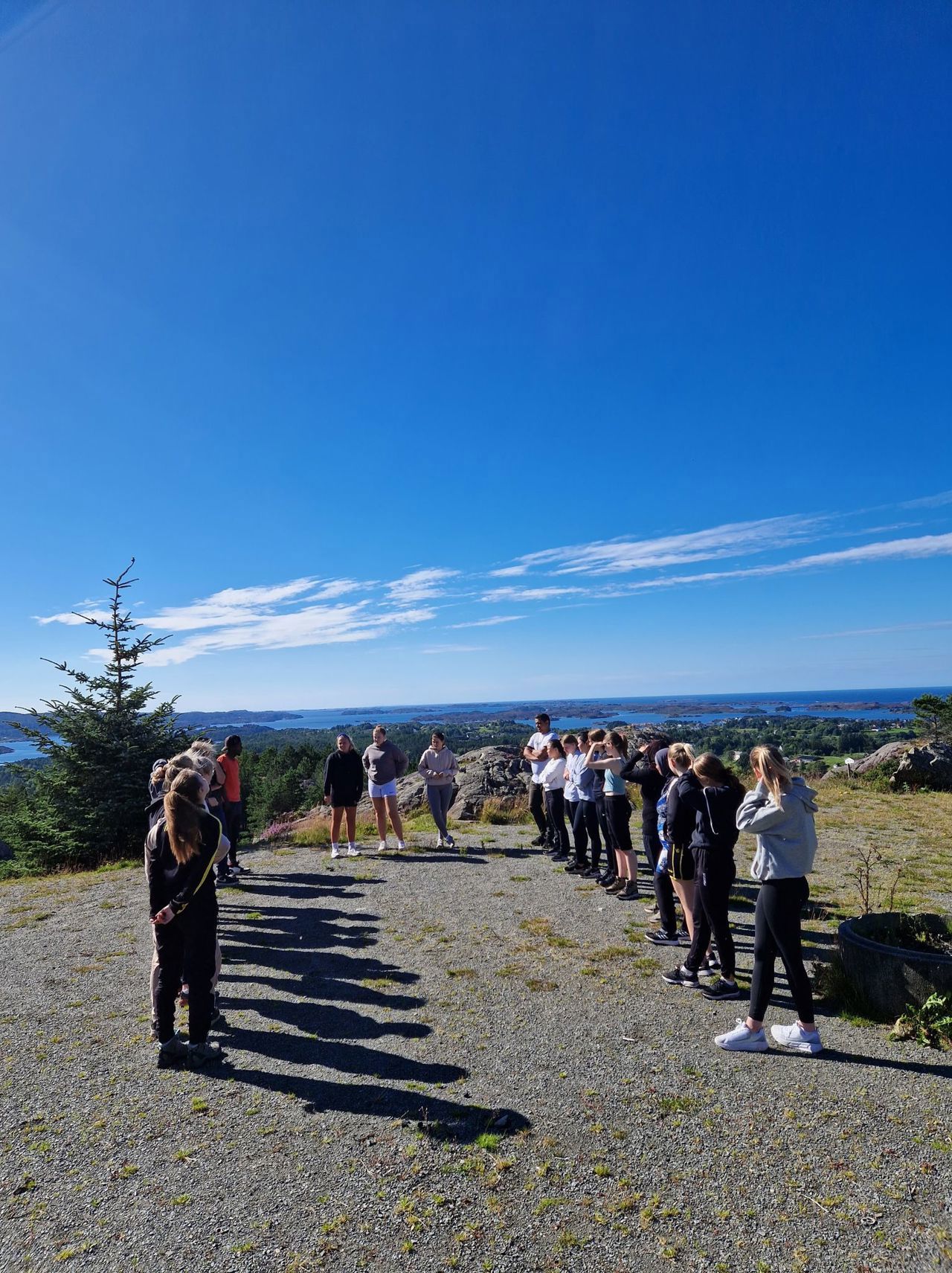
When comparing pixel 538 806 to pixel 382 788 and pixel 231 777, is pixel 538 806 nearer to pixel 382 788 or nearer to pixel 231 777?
pixel 382 788

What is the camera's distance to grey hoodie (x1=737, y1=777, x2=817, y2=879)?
4.38m

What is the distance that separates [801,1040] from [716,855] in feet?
4.35

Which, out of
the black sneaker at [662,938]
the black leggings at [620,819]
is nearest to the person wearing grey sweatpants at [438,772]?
the black leggings at [620,819]

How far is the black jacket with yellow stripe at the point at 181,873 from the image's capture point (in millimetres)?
4633

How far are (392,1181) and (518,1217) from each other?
70cm

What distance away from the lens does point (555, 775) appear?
33.9 feet

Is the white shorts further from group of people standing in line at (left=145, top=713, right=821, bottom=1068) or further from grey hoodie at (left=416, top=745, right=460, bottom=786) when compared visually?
group of people standing in line at (left=145, top=713, right=821, bottom=1068)

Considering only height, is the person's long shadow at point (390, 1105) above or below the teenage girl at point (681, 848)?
below

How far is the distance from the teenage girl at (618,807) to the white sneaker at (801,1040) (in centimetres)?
337

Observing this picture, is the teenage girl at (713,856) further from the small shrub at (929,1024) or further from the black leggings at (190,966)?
the black leggings at (190,966)

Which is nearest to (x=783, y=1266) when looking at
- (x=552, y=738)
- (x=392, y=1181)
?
(x=392, y=1181)

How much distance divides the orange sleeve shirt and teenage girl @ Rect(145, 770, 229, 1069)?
4.45 metres

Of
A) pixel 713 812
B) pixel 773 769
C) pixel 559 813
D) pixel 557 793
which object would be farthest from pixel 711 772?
pixel 559 813

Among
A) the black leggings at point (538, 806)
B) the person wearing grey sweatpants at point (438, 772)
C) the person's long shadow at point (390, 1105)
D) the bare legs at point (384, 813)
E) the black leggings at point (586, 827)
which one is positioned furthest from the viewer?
the black leggings at point (538, 806)
